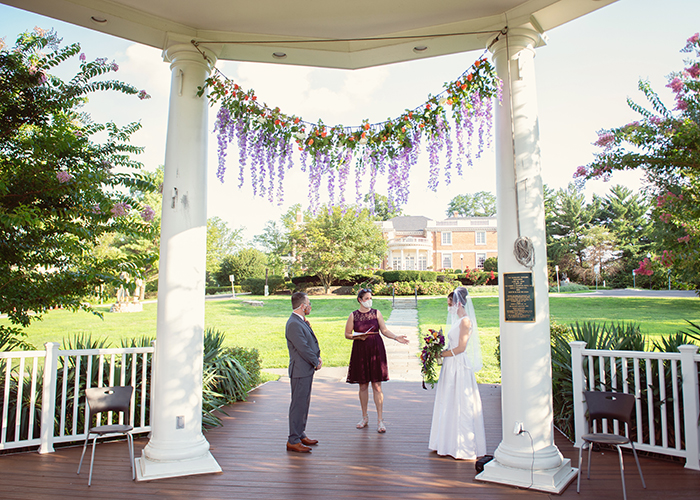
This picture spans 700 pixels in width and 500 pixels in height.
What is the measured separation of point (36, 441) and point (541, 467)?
514cm

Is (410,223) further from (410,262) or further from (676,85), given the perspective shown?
(676,85)

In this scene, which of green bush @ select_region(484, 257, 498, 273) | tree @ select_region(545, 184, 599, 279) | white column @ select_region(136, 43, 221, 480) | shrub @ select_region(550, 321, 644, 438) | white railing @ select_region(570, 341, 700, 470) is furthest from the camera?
tree @ select_region(545, 184, 599, 279)

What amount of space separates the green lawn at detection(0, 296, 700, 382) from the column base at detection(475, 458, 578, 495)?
7254mm

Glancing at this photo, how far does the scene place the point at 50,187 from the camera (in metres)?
4.70

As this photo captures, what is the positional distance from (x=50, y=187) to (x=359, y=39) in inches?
149

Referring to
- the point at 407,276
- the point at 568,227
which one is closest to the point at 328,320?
the point at 407,276

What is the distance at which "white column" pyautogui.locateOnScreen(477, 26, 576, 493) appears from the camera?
370cm

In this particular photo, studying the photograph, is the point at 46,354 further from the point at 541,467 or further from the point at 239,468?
the point at 541,467

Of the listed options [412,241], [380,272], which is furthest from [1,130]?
[412,241]

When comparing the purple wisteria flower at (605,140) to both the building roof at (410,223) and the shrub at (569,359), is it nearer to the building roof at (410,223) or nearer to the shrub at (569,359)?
the shrub at (569,359)

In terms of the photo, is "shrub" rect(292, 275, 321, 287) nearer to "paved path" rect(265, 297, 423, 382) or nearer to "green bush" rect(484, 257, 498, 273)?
"paved path" rect(265, 297, 423, 382)

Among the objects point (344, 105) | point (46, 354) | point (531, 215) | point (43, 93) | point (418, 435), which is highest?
point (344, 105)

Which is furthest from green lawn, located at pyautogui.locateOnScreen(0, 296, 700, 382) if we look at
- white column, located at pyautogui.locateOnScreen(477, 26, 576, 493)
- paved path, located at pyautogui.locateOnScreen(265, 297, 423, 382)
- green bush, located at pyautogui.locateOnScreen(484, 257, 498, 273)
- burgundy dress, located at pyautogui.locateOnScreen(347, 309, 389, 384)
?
green bush, located at pyautogui.locateOnScreen(484, 257, 498, 273)

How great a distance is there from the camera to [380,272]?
1329 inches
